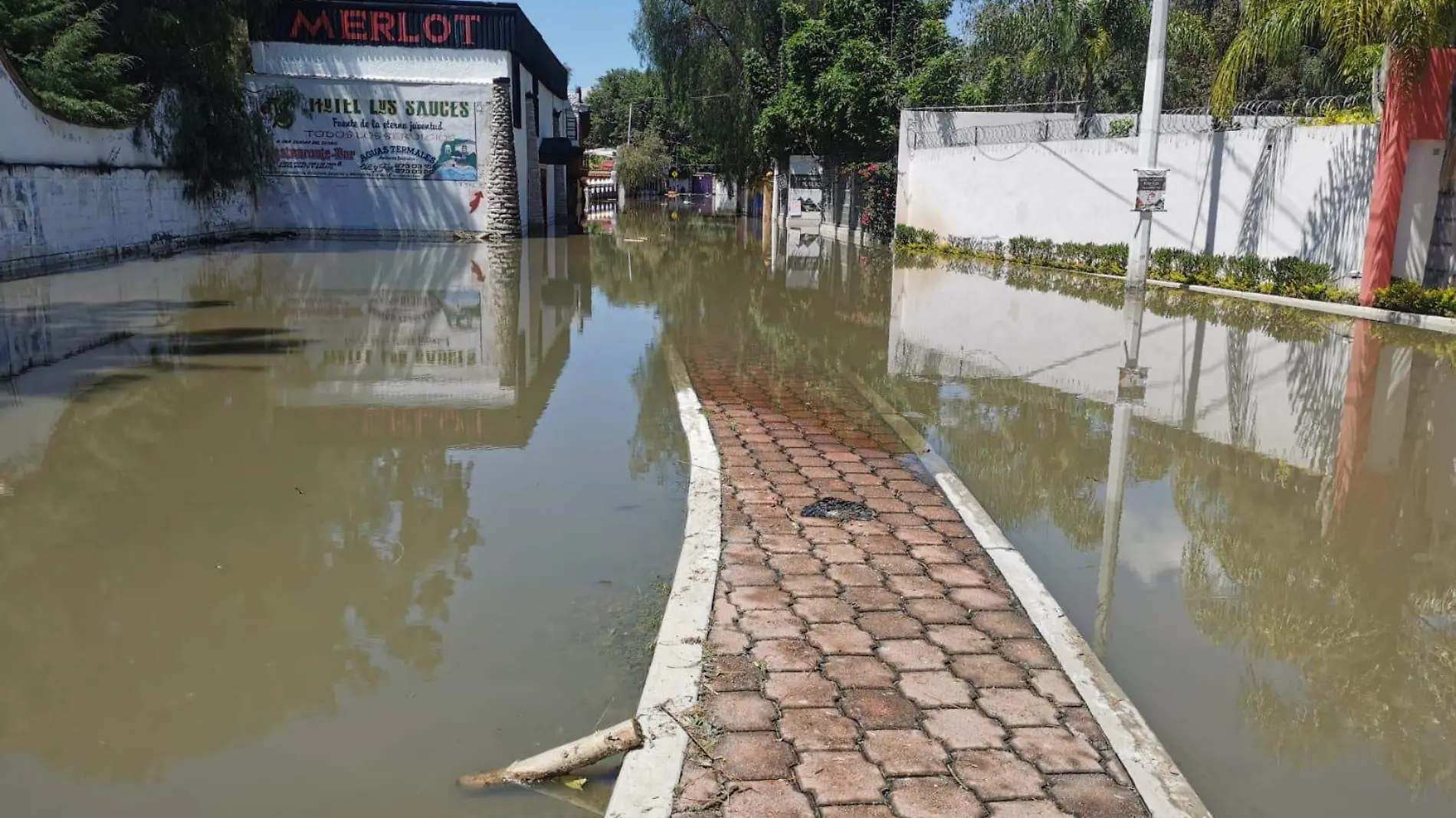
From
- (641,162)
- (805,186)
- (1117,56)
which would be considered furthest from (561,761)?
(641,162)

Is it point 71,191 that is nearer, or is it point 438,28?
point 71,191

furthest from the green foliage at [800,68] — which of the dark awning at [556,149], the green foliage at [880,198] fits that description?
the dark awning at [556,149]

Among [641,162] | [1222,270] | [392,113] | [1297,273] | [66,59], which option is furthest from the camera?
[641,162]

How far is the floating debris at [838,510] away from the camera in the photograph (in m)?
5.74

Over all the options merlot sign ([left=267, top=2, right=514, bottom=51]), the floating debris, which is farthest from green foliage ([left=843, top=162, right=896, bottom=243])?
the floating debris

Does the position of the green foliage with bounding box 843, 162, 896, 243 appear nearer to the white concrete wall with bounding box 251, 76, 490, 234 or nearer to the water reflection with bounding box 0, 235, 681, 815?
the white concrete wall with bounding box 251, 76, 490, 234

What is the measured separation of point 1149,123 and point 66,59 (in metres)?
20.5

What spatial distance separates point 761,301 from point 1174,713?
42.7ft

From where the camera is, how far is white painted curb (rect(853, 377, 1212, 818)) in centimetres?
316

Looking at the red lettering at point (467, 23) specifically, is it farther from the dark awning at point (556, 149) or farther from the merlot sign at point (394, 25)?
the dark awning at point (556, 149)

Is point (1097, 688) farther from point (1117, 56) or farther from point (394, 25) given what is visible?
point (1117, 56)

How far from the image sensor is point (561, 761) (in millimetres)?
3359

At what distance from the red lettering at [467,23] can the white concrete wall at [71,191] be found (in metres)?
8.65

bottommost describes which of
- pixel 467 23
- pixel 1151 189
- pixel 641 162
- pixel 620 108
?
pixel 1151 189
